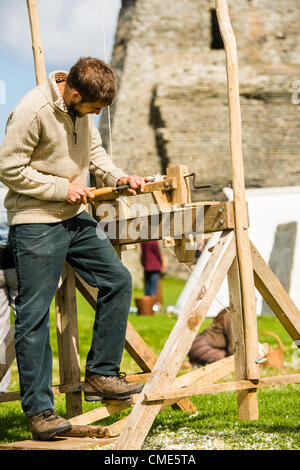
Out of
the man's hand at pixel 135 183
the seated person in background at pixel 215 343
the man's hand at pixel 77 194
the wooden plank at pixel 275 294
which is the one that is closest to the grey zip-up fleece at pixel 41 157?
the man's hand at pixel 77 194

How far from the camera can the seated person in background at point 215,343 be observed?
25.3 feet

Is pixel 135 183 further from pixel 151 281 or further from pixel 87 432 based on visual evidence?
pixel 151 281

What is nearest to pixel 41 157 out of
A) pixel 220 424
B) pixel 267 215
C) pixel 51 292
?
pixel 51 292

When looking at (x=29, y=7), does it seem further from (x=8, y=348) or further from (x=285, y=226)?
(x=285, y=226)

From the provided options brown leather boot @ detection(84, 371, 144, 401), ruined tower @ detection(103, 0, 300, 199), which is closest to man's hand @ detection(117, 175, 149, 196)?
brown leather boot @ detection(84, 371, 144, 401)

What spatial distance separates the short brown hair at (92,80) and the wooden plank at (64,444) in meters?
1.61

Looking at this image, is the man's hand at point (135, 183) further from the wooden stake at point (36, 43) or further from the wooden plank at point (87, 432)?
the wooden plank at point (87, 432)

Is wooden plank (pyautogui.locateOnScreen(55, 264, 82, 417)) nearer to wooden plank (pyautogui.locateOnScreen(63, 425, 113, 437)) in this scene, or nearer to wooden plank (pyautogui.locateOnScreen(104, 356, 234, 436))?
wooden plank (pyautogui.locateOnScreen(104, 356, 234, 436))

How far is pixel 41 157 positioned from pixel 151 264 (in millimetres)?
10542

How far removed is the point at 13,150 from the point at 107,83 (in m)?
0.54

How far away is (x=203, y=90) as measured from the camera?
2316 cm

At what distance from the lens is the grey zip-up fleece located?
3.58 metres
